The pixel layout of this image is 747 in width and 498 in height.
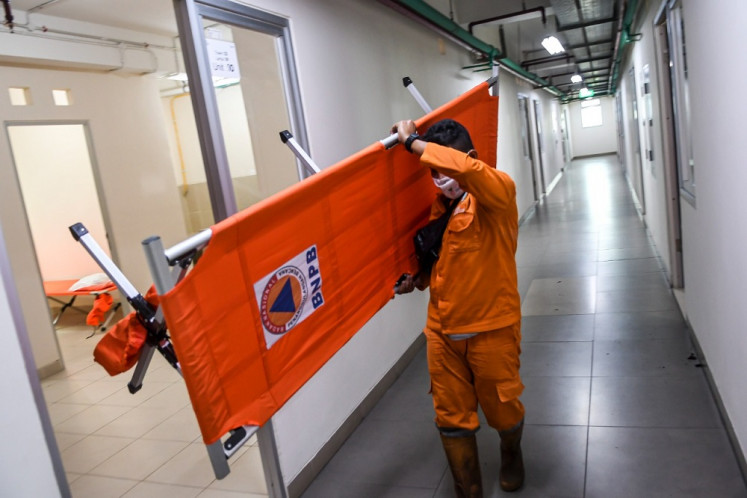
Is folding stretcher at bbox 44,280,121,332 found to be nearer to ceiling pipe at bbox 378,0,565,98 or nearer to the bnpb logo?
ceiling pipe at bbox 378,0,565,98

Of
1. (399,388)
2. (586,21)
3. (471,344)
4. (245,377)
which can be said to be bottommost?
(399,388)

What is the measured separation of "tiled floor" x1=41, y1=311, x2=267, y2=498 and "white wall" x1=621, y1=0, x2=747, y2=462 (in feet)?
7.00

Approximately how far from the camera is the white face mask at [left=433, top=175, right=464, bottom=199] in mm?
1963

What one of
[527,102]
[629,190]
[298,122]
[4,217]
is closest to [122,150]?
[4,217]

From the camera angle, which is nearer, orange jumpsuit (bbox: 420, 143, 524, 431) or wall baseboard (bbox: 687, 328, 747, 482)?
orange jumpsuit (bbox: 420, 143, 524, 431)

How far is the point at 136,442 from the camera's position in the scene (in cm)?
329

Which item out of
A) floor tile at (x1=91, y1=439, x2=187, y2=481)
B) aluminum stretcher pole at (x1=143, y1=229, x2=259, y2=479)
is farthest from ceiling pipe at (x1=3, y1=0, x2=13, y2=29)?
aluminum stretcher pole at (x1=143, y1=229, x2=259, y2=479)

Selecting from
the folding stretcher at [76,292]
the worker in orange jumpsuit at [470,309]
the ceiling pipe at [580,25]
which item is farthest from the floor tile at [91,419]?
the ceiling pipe at [580,25]

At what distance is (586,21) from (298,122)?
4741 millimetres

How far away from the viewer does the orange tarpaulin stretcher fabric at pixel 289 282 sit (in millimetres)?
1277

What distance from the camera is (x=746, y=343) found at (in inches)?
79.0

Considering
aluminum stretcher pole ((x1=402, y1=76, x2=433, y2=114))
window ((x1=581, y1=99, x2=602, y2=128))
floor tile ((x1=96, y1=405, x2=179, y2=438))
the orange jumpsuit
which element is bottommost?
floor tile ((x1=96, y1=405, x2=179, y2=438))

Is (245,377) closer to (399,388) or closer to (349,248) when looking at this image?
(349,248)

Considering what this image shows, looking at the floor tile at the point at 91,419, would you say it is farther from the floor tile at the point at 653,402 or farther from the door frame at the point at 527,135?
the door frame at the point at 527,135
